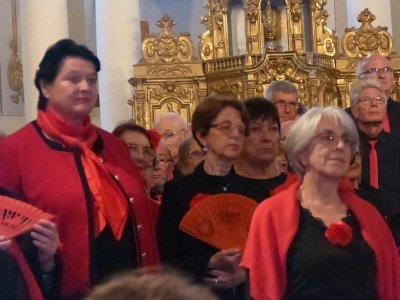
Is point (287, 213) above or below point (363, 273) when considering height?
above

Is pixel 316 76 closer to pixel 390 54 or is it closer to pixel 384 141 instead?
pixel 390 54

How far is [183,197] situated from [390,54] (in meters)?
6.33

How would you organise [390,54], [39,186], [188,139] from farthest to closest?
[390,54] → [188,139] → [39,186]

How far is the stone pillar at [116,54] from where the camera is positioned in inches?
357

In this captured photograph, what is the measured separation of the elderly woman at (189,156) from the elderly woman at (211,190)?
19.7 inches

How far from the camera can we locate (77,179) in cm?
335

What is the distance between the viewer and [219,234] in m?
3.63

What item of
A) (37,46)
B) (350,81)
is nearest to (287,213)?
(37,46)

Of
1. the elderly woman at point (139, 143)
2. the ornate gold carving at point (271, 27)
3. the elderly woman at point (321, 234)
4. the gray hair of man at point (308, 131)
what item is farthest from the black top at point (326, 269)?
the ornate gold carving at point (271, 27)

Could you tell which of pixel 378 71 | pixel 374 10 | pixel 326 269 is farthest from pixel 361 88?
pixel 374 10

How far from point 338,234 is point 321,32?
22.2 ft

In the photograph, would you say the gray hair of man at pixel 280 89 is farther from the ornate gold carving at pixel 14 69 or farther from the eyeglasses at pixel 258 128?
the ornate gold carving at pixel 14 69

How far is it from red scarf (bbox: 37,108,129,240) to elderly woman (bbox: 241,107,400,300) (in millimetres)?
509

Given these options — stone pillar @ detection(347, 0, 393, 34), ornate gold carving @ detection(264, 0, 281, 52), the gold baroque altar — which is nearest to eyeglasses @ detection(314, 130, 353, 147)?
the gold baroque altar
